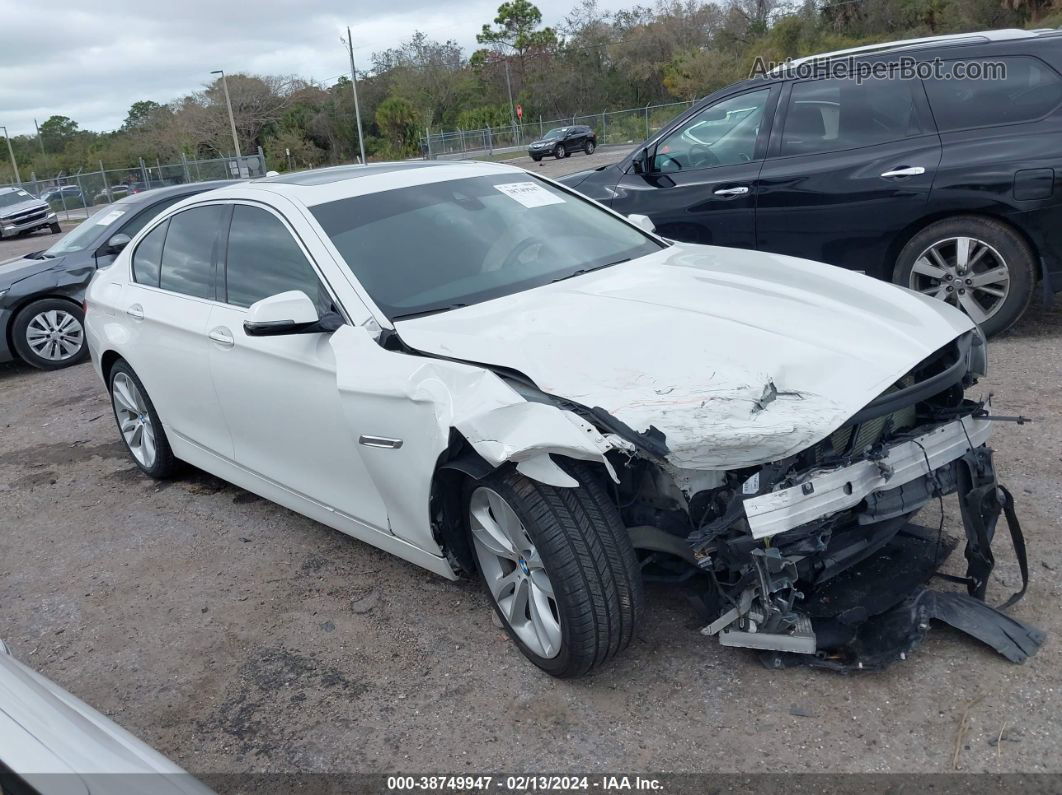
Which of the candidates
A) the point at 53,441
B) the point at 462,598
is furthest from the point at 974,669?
the point at 53,441

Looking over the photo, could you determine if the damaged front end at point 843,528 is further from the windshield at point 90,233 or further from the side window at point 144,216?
the windshield at point 90,233

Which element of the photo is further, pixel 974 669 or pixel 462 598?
pixel 462 598

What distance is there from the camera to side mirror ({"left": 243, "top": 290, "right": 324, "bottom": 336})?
336cm

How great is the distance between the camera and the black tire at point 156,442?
5.00 meters

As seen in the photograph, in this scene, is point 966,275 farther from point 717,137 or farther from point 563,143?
point 563,143

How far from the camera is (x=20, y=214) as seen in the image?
26.9m

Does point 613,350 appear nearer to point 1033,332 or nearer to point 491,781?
point 491,781

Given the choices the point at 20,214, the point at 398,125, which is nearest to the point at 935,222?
the point at 20,214

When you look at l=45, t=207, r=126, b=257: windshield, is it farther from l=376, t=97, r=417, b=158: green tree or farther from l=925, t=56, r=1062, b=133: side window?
l=376, t=97, r=417, b=158: green tree

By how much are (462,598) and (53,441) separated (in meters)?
4.24

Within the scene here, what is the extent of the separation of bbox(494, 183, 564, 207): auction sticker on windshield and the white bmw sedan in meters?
0.07

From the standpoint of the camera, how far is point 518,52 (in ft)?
240

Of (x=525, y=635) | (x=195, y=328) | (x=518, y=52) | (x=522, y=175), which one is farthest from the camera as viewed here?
(x=518, y=52)

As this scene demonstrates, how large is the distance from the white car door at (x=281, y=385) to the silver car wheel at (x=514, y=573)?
49 cm
